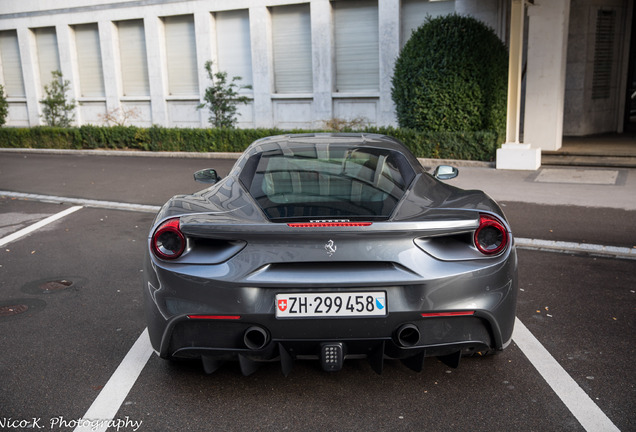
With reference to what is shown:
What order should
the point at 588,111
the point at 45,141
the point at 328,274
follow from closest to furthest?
the point at 328,274 < the point at 588,111 < the point at 45,141

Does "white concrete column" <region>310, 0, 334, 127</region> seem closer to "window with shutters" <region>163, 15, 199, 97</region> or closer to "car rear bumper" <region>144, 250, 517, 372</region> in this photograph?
"window with shutters" <region>163, 15, 199, 97</region>

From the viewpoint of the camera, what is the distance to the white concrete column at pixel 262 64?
66.9 feet

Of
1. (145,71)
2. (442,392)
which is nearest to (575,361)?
(442,392)

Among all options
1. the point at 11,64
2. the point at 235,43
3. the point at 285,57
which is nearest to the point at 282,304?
the point at 285,57

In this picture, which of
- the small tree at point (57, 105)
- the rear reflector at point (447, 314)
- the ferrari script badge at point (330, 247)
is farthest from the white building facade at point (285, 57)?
the ferrari script badge at point (330, 247)

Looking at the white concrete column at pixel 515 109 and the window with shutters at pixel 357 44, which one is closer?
the white concrete column at pixel 515 109

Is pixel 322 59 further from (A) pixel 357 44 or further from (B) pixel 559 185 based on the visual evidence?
(B) pixel 559 185

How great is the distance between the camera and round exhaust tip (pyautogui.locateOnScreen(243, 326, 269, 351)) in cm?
338

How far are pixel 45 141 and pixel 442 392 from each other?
65.4 ft

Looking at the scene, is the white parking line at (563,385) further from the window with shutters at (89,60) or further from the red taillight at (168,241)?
the window with shutters at (89,60)

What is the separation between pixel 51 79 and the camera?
1028 inches

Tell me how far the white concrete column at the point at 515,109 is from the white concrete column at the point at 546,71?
4.12ft

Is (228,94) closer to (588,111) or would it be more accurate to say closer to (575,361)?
(588,111)

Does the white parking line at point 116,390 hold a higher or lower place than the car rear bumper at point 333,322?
lower
